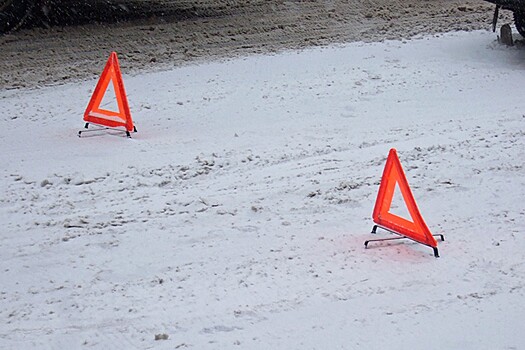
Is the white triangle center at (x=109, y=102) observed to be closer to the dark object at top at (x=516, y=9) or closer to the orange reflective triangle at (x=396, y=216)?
the orange reflective triangle at (x=396, y=216)

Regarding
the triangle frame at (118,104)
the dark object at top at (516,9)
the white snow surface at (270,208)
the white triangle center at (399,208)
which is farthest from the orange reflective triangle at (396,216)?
the dark object at top at (516,9)

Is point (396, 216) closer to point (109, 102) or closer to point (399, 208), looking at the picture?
point (399, 208)

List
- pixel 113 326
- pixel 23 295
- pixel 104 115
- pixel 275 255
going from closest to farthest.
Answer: pixel 113 326, pixel 23 295, pixel 275 255, pixel 104 115

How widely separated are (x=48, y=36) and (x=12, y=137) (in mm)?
4166

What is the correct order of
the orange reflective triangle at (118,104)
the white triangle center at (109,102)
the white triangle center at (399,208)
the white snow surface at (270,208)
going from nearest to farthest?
the white snow surface at (270,208) → the white triangle center at (399,208) → the orange reflective triangle at (118,104) → the white triangle center at (109,102)

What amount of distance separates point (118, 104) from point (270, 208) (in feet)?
9.09

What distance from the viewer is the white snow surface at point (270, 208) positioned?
5727mm

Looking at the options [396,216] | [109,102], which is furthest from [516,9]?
[396,216]

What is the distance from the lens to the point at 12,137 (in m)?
9.49

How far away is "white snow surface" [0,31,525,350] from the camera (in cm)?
573

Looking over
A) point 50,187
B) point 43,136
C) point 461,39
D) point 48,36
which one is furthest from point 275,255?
point 48,36

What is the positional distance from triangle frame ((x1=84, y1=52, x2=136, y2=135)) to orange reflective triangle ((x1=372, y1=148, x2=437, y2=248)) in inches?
144

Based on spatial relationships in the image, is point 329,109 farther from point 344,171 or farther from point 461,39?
Result: point 461,39

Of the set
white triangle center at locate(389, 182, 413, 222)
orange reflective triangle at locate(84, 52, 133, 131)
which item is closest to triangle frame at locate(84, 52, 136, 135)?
orange reflective triangle at locate(84, 52, 133, 131)
